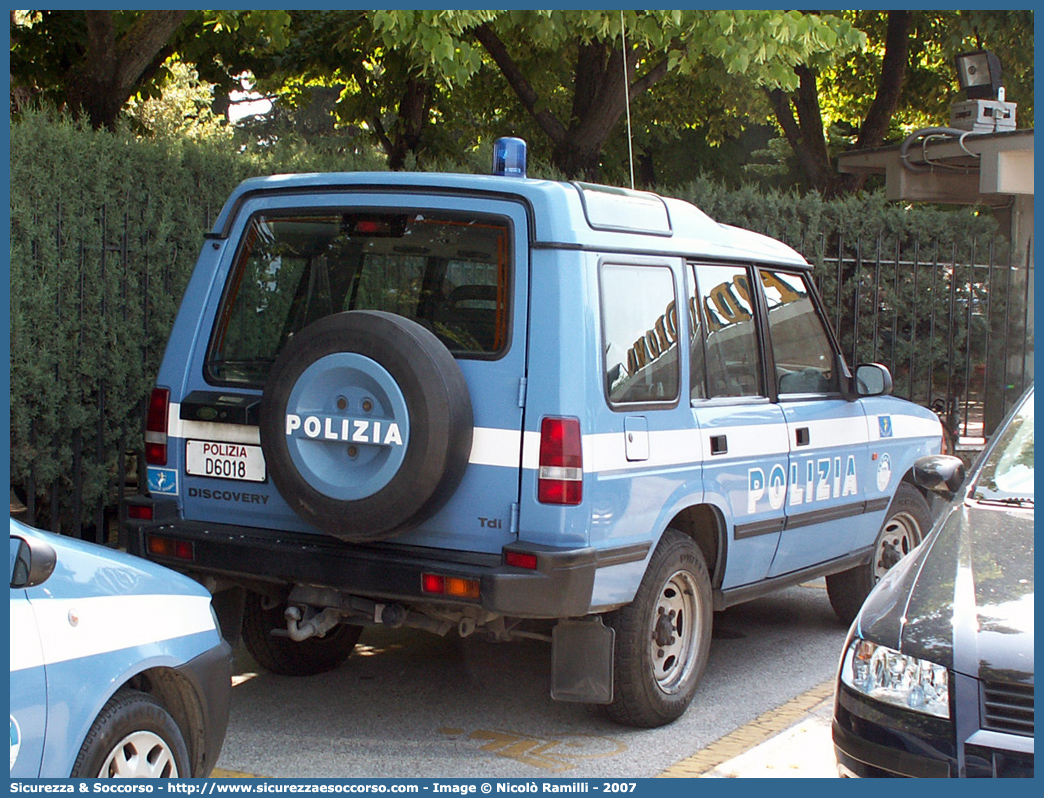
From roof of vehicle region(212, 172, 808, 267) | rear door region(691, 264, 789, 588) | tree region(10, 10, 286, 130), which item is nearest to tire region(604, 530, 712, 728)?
rear door region(691, 264, 789, 588)

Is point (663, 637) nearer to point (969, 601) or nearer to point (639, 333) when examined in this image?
point (639, 333)

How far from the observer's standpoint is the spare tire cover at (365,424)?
454cm

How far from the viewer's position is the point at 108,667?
11.1 ft

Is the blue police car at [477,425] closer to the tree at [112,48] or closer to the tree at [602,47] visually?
the tree at [602,47]

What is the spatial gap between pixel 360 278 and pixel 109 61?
5.20 m

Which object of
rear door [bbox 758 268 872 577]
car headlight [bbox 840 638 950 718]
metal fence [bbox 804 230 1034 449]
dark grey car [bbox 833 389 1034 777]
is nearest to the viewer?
dark grey car [bbox 833 389 1034 777]

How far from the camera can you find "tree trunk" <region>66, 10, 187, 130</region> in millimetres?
9266

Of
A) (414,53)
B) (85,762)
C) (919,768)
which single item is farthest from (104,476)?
(919,768)

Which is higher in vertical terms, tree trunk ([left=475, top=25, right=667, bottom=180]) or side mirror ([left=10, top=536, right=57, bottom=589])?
tree trunk ([left=475, top=25, right=667, bottom=180])

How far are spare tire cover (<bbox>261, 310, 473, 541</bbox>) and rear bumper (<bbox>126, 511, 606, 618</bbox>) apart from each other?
0.14 meters

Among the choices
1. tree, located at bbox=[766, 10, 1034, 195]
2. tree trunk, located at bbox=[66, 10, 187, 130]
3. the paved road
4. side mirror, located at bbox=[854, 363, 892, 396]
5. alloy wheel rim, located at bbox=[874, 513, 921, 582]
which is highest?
tree, located at bbox=[766, 10, 1034, 195]

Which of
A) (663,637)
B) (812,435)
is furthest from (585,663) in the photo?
(812,435)

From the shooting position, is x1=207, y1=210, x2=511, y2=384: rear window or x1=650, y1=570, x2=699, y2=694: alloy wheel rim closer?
x1=207, y1=210, x2=511, y2=384: rear window

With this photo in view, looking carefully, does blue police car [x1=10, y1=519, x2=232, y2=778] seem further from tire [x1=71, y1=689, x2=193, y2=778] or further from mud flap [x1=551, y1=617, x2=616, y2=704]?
mud flap [x1=551, y1=617, x2=616, y2=704]
